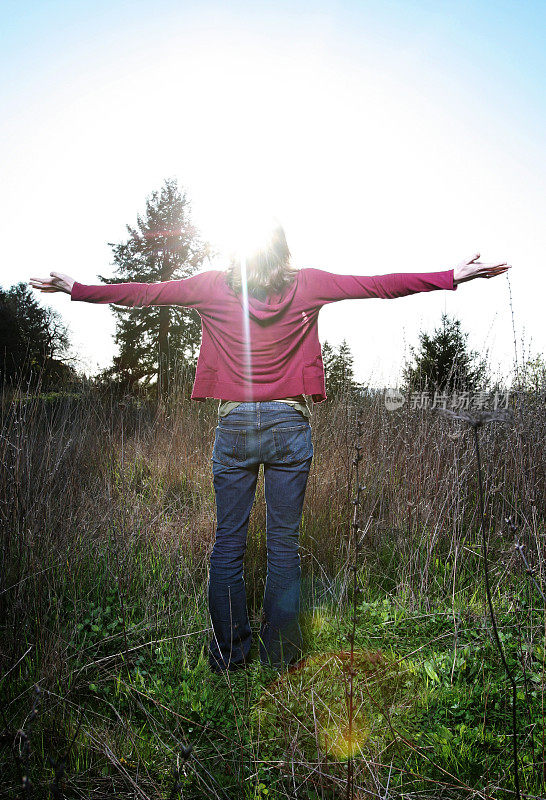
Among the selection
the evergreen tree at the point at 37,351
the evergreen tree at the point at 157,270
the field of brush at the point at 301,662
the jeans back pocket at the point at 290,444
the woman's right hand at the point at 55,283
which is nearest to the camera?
the field of brush at the point at 301,662

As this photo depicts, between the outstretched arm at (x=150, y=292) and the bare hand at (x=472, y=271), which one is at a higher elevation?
the bare hand at (x=472, y=271)

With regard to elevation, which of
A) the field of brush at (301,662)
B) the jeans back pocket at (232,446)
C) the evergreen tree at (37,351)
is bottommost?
the field of brush at (301,662)

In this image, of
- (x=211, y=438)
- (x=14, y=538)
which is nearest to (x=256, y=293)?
(x=14, y=538)

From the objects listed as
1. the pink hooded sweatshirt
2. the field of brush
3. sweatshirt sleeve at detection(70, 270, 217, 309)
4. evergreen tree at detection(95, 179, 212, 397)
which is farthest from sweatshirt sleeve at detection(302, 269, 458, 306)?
evergreen tree at detection(95, 179, 212, 397)

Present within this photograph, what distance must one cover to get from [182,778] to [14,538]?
4.01ft

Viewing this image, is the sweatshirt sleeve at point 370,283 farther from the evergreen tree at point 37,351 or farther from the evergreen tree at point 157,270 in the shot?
the evergreen tree at point 157,270

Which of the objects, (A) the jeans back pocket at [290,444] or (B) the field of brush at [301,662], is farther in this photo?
(A) the jeans back pocket at [290,444]

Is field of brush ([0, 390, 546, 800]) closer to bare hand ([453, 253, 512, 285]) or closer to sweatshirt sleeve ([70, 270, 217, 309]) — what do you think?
sweatshirt sleeve ([70, 270, 217, 309])

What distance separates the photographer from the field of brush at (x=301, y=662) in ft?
4.43

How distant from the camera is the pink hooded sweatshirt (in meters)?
1.90

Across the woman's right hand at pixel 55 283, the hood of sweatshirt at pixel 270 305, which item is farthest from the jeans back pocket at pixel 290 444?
the woman's right hand at pixel 55 283

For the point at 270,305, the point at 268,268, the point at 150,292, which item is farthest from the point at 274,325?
the point at 150,292

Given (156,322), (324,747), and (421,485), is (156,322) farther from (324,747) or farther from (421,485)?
(324,747)

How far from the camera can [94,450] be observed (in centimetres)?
467
